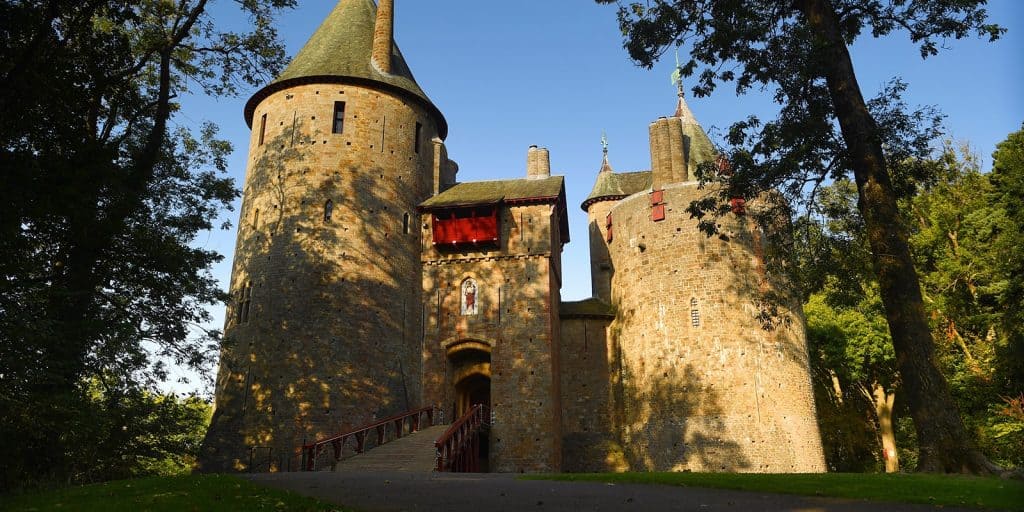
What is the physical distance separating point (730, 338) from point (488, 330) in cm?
969

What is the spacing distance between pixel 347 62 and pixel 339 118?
2.59 metres

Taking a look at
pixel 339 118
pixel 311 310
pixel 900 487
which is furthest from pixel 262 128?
pixel 900 487

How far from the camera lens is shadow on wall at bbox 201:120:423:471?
2434cm

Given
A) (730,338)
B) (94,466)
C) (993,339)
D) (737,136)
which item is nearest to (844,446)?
(993,339)

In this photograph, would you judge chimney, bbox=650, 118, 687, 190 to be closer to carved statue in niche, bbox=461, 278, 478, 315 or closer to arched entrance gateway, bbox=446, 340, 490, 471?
carved statue in niche, bbox=461, 278, 478, 315

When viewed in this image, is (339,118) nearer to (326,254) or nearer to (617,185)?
(326,254)

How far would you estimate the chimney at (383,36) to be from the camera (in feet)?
97.9

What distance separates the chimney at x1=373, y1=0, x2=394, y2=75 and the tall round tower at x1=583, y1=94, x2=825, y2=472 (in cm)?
1232

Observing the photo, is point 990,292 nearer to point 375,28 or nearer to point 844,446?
point 844,446

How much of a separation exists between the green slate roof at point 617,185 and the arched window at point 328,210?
1612cm

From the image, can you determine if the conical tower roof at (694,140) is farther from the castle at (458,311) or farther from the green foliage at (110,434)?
the green foliage at (110,434)

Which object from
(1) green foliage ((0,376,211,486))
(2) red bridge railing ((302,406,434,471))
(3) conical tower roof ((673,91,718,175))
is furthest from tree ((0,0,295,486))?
(3) conical tower roof ((673,91,718,175))

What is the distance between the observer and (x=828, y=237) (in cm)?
1770

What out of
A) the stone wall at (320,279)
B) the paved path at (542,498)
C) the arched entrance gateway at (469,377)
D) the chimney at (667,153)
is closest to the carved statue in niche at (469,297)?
the arched entrance gateway at (469,377)
